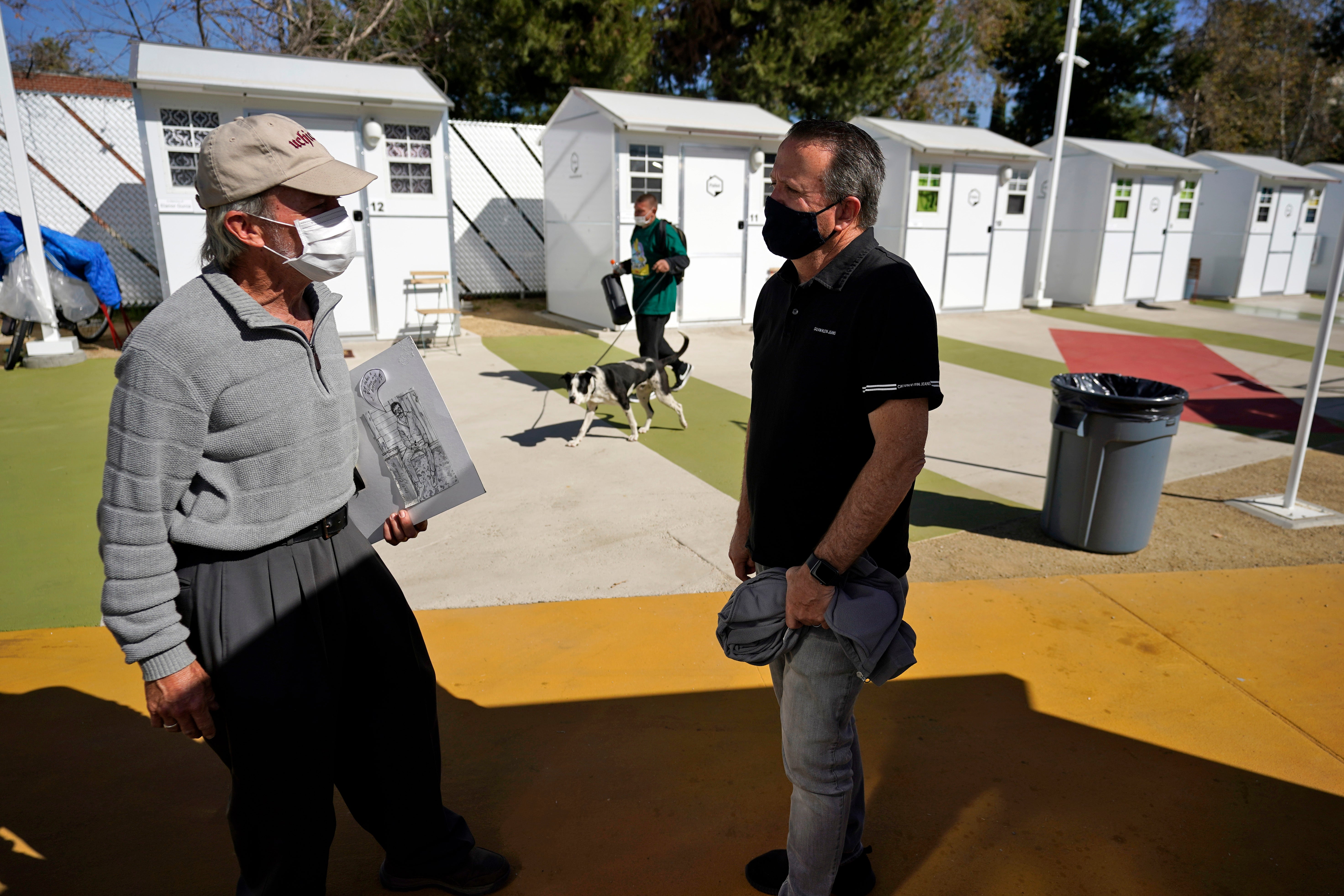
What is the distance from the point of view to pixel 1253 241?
19188mm

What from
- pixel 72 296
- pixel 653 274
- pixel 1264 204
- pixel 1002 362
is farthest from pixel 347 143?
pixel 1264 204

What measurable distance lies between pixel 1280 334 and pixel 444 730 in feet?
53.3

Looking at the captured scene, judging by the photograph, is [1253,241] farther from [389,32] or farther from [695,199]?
[389,32]

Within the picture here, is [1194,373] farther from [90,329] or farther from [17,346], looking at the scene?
[90,329]

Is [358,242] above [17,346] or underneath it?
above

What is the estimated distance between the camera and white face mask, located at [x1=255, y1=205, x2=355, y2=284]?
6.00 feet

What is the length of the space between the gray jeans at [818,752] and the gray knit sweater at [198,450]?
120 cm

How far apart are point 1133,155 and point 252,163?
63.6 feet

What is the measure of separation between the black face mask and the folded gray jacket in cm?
75

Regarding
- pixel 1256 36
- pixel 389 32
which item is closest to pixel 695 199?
pixel 389 32

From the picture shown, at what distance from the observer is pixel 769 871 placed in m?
2.34

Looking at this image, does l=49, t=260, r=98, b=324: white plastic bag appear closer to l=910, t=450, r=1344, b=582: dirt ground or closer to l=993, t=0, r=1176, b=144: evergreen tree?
l=910, t=450, r=1344, b=582: dirt ground

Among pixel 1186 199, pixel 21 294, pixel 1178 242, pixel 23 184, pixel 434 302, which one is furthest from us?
pixel 1178 242

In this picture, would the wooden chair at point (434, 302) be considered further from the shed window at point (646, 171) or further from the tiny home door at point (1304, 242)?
the tiny home door at point (1304, 242)
